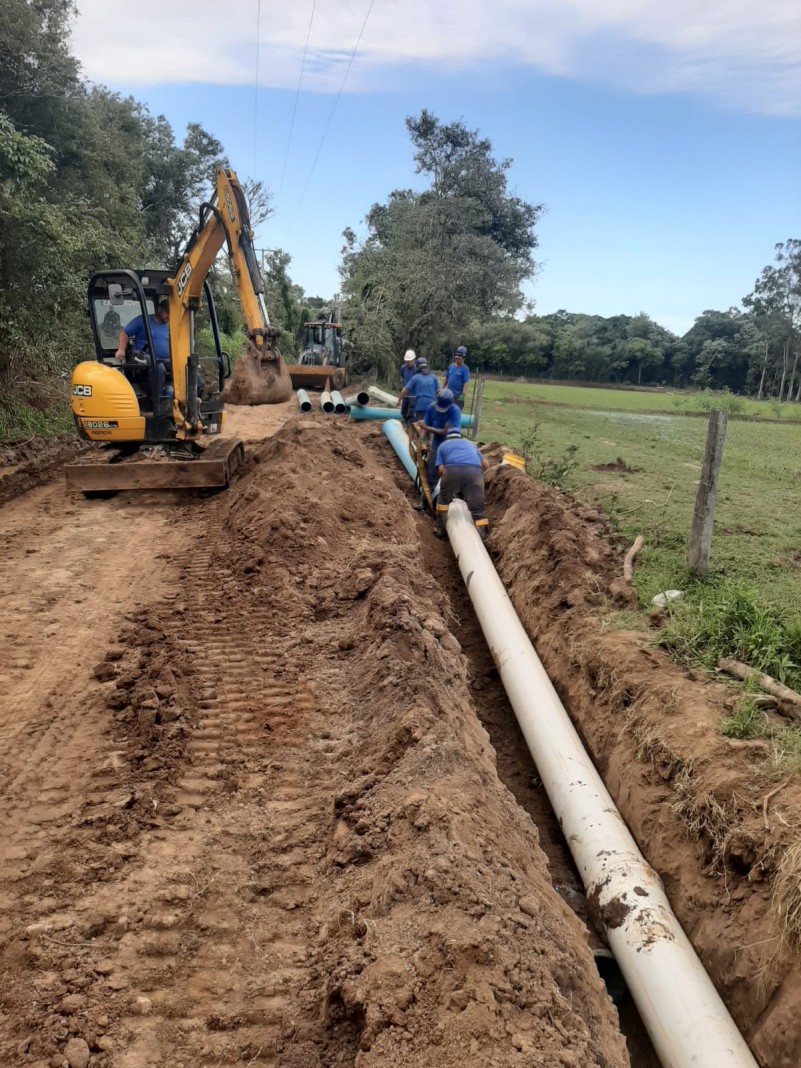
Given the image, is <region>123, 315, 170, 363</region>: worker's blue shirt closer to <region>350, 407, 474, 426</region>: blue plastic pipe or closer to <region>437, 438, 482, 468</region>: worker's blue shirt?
<region>437, 438, 482, 468</region>: worker's blue shirt

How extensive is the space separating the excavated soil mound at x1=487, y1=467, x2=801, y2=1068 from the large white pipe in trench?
0.52 feet

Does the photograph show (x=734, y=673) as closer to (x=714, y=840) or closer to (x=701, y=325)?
(x=714, y=840)

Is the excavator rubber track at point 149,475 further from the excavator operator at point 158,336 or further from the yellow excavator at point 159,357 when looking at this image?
the excavator operator at point 158,336

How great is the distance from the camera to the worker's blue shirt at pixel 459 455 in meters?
8.08

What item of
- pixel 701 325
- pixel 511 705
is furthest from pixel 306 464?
pixel 701 325

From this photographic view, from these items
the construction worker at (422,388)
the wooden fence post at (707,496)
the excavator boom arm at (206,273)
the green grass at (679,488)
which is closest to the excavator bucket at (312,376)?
the green grass at (679,488)

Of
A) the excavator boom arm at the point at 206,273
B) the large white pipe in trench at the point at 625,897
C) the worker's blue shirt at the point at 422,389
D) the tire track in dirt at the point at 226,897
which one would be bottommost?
the large white pipe in trench at the point at 625,897

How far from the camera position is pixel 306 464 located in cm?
909

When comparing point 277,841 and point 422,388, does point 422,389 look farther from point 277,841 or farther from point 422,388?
point 277,841

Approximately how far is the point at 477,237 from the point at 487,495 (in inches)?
691

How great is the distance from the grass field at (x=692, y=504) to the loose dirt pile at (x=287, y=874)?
1988 mm

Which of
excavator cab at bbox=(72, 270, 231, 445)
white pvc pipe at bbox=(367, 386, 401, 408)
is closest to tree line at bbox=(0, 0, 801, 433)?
excavator cab at bbox=(72, 270, 231, 445)

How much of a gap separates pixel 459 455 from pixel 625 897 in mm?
5263

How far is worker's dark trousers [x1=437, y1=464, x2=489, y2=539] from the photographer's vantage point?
8117 millimetres
